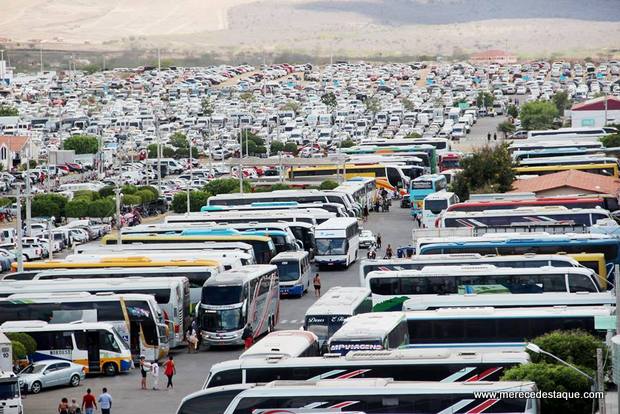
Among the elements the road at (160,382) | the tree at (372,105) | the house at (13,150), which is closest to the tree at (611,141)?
the house at (13,150)

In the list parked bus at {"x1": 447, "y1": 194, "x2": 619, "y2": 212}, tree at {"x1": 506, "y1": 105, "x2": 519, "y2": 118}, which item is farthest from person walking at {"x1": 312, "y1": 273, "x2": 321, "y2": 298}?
tree at {"x1": 506, "y1": 105, "x2": 519, "y2": 118}

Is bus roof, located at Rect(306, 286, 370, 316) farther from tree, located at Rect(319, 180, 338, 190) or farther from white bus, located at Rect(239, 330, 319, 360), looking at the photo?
tree, located at Rect(319, 180, 338, 190)

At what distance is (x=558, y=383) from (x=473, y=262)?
35.5 feet

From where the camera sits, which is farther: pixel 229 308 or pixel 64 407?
pixel 229 308

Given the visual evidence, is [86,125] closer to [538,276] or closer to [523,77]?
[523,77]

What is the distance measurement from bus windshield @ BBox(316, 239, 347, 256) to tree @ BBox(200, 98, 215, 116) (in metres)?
63.3

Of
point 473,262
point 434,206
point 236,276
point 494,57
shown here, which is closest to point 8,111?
point 494,57

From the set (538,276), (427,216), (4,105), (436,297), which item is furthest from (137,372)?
(4,105)

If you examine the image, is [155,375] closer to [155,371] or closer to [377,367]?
[155,371]

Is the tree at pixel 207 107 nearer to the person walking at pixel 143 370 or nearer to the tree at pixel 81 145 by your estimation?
the tree at pixel 81 145

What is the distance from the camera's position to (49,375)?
23.1 meters

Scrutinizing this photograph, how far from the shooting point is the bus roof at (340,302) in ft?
79.6

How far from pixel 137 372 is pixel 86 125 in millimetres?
68882

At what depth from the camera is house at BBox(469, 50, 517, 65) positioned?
447ft
